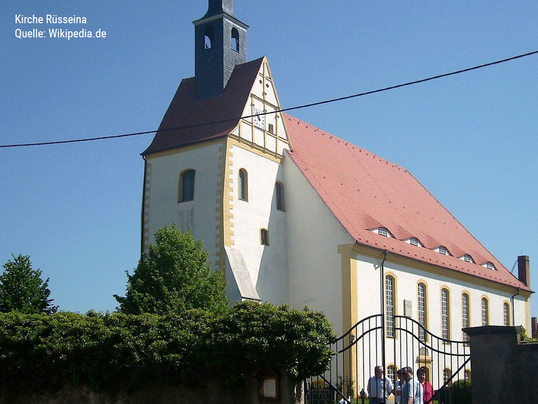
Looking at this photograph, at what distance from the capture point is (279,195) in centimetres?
3406

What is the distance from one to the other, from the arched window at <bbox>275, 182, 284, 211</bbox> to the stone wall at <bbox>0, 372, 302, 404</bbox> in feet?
56.0

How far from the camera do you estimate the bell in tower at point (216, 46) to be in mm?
33031

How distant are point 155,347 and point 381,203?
2321 cm

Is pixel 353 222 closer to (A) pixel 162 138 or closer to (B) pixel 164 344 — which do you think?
(A) pixel 162 138

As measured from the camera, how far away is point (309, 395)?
16875 mm

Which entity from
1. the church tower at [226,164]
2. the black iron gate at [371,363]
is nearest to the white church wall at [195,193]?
the church tower at [226,164]

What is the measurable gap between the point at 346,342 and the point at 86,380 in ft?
48.7

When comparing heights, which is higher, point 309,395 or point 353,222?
point 353,222

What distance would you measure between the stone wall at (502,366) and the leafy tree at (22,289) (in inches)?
633

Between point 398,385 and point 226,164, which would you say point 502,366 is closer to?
point 398,385

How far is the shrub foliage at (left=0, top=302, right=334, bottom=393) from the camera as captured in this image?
52.5 feet

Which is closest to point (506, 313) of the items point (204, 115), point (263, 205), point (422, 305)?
point (422, 305)

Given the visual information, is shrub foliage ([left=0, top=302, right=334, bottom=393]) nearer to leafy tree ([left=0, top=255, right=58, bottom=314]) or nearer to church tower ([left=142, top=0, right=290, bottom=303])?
leafy tree ([left=0, top=255, right=58, bottom=314])

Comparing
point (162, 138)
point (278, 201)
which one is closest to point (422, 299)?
point (278, 201)
